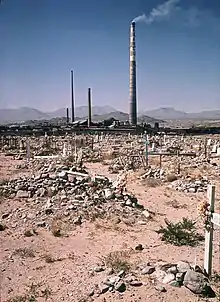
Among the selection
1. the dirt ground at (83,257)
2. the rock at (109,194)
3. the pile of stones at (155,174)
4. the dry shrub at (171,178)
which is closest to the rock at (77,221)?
the dirt ground at (83,257)

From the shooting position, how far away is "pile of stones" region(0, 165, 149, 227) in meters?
8.92

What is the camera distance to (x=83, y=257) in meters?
6.46

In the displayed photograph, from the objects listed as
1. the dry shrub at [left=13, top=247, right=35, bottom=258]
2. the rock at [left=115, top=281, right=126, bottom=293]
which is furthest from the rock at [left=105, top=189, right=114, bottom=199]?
the rock at [left=115, top=281, right=126, bottom=293]

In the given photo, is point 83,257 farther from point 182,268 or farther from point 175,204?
point 175,204

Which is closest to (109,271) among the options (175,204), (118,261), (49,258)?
(118,261)

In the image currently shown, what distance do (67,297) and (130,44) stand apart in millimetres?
41169

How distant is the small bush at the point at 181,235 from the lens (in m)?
6.89

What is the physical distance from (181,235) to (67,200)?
12.5 feet

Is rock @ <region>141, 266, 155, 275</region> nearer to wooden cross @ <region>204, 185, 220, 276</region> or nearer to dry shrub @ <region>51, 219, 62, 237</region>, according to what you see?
wooden cross @ <region>204, 185, 220, 276</region>

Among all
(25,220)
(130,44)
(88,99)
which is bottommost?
(25,220)

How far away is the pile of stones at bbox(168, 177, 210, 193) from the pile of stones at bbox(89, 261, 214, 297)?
7.28 meters

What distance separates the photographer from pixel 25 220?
347 inches

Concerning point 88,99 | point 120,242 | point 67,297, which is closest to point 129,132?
point 88,99

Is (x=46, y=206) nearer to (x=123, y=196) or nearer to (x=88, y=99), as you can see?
(x=123, y=196)
